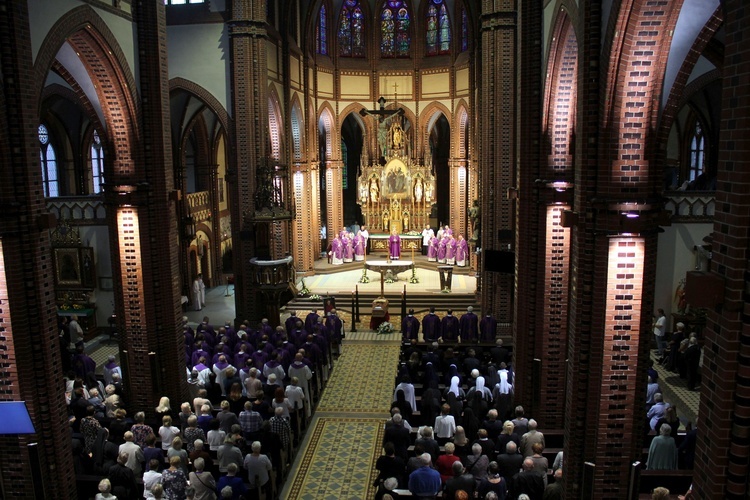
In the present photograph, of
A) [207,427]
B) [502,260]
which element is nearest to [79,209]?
[207,427]

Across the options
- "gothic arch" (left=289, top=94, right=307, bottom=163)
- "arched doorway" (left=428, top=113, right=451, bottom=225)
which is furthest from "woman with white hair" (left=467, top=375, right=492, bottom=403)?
"arched doorway" (left=428, top=113, right=451, bottom=225)

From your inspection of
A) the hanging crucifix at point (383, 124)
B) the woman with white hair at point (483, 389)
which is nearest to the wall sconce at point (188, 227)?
the hanging crucifix at point (383, 124)

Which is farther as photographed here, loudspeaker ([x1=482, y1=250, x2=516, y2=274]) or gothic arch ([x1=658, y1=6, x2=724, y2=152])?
loudspeaker ([x1=482, y1=250, x2=516, y2=274])

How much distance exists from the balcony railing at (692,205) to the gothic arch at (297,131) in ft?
52.3

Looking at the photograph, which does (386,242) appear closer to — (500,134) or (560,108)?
(500,134)

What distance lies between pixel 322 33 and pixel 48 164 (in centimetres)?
1451

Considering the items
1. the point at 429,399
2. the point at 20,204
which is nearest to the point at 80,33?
the point at 20,204

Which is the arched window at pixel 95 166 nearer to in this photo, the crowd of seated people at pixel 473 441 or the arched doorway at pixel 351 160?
the arched doorway at pixel 351 160

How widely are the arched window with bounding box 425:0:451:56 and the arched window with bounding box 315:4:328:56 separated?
5.23m

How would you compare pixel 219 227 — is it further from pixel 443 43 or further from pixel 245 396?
pixel 245 396

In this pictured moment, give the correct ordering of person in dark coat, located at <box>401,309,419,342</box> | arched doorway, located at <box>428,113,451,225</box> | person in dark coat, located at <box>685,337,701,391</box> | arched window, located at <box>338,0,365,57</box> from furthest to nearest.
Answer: arched doorway, located at <box>428,113,451,225</box>, arched window, located at <box>338,0,365,57</box>, person in dark coat, located at <box>401,309,419,342</box>, person in dark coat, located at <box>685,337,701,391</box>

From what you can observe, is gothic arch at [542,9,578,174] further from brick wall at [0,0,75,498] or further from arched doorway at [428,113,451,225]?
arched doorway at [428,113,451,225]

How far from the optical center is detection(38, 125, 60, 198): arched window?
84.5 ft

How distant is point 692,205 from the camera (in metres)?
19.2
